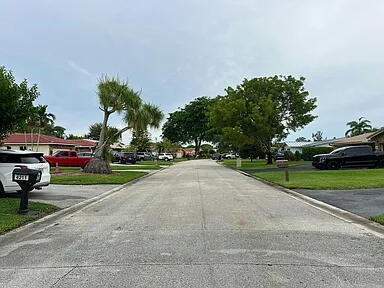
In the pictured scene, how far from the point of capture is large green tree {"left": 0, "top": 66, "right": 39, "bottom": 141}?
34.0 feet

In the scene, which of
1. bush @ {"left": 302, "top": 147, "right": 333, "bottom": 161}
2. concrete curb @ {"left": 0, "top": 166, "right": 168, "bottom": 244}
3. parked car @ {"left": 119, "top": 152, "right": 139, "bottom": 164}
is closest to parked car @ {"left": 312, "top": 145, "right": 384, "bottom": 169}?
concrete curb @ {"left": 0, "top": 166, "right": 168, "bottom": 244}

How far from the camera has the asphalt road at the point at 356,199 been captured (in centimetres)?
943

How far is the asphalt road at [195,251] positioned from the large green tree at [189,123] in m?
71.6

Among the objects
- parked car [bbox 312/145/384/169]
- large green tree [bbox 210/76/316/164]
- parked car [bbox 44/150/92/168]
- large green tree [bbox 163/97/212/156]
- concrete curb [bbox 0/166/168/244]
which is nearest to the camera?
concrete curb [bbox 0/166/168/244]

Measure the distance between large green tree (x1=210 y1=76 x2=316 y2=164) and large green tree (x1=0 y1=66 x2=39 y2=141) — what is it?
26447 mm

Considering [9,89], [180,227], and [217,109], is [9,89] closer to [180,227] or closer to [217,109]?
[180,227]

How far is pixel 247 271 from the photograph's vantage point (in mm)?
4652

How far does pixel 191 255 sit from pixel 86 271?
5.13 feet

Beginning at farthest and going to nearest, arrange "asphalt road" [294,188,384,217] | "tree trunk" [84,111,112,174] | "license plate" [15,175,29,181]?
"tree trunk" [84,111,112,174] → "asphalt road" [294,188,384,217] → "license plate" [15,175,29,181]

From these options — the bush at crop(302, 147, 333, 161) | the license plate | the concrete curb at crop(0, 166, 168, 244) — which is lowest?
the concrete curb at crop(0, 166, 168, 244)

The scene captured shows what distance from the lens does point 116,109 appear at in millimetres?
24688

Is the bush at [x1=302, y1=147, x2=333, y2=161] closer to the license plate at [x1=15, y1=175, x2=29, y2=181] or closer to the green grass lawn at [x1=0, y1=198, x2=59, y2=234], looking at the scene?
the green grass lawn at [x1=0, y1=198, x2=59, y2=234]

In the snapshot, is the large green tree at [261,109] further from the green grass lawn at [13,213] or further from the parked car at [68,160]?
the green grass lawn at [13,213]

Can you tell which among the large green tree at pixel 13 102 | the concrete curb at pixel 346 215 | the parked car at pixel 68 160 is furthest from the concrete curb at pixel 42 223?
the parked car at pixel 68 160
